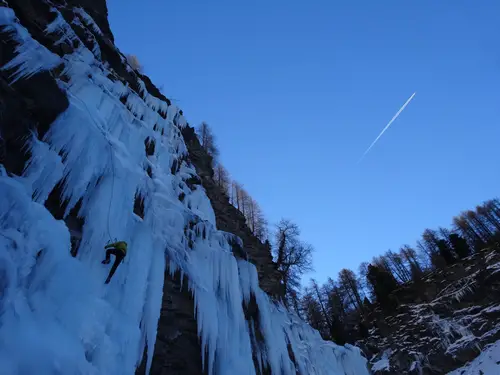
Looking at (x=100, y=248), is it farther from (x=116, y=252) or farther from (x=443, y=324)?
(x=443, y=324)

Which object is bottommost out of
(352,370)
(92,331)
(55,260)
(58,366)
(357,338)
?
(58,366)

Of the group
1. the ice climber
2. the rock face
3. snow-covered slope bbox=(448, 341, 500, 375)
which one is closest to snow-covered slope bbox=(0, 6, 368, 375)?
the ice climber

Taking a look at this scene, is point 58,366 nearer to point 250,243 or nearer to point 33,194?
point 33,194

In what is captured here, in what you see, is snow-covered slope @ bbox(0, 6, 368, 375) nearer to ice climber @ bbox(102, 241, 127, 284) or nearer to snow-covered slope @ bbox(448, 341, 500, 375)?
ice climber @ bbox(102, 241, 127, 284)

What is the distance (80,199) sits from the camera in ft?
17.0

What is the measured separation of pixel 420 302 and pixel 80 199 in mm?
23011

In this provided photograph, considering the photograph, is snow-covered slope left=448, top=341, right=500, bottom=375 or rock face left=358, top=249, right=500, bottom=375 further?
rock face left=358, top=249, right=500, bottom=375

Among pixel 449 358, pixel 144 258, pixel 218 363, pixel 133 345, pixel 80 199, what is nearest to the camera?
pixel 133 345

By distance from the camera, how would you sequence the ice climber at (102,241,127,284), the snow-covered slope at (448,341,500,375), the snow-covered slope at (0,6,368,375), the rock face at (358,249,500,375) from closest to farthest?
the snow-covered slope at (0,6,368,375), the ice climber at (102,241,127,284), the snow-covered slope at (448,341,500,375), the rock face at (358,249,500,375)

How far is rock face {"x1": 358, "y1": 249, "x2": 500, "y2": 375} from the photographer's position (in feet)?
50.6

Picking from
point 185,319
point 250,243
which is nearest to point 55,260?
point 185,319

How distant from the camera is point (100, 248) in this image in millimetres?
4906

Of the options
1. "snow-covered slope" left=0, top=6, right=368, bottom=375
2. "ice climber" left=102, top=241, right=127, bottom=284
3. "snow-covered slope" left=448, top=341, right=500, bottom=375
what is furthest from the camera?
"snow-covered slope" left=448, top=341, right=500, bottom=375

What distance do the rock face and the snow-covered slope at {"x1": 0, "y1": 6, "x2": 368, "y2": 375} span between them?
10.3 m
